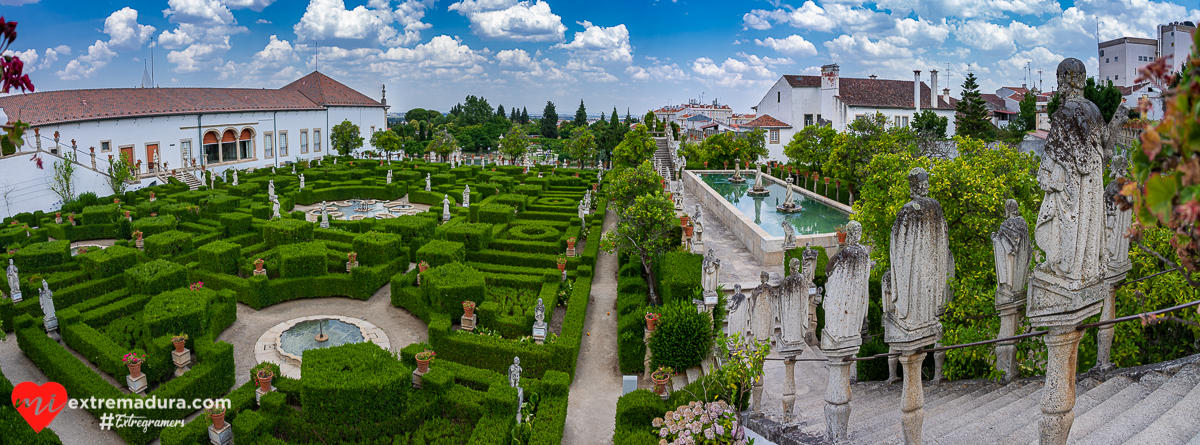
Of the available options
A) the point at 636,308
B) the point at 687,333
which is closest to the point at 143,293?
the point at 636,308

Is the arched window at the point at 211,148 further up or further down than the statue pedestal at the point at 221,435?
further up

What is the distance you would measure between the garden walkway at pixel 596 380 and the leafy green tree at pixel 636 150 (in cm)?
2109

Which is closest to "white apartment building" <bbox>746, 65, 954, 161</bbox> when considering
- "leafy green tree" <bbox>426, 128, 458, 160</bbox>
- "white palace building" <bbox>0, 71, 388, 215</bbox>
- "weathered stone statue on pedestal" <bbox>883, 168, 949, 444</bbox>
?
"leafy green tree" <bbox>426, 128, 458, 160</bbox>

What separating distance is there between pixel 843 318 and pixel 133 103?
48.8 m

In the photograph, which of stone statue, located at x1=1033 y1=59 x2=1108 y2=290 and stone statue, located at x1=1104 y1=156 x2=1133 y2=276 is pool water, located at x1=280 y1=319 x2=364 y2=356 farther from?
stone statue, located at x1=1104 y1=156 x2=1133 y2=276

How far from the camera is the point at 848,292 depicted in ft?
23.9

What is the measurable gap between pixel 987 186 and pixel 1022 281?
5587 millimetres

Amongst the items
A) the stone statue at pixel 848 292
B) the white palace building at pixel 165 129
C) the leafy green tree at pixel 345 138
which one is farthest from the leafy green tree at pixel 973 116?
the white palace building at pixel 165 129

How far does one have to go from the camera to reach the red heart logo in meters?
10.6

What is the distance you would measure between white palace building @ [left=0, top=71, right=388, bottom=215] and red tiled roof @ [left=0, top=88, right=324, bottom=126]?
0.17 feet

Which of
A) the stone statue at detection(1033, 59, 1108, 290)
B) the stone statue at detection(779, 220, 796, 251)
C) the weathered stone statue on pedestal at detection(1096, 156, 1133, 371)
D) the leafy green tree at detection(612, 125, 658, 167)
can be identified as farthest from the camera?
the leafy green tree at detection(612, 125, 658, 167)

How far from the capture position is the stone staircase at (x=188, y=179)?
132 feet

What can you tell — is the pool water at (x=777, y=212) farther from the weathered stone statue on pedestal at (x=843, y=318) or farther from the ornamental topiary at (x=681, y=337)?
the weathered stone statue on pedestal at (x=843, y=318)

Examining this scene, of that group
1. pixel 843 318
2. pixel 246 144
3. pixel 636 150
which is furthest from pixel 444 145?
pixel 843 318
